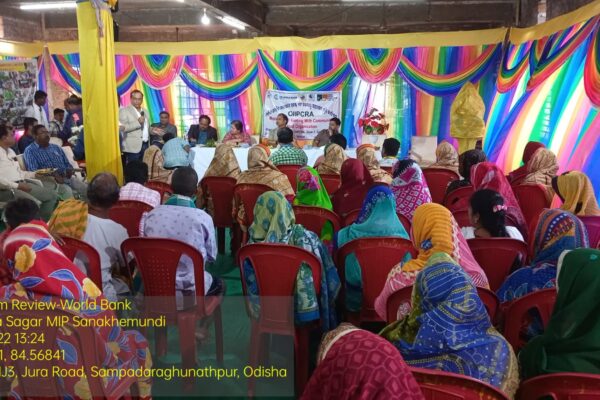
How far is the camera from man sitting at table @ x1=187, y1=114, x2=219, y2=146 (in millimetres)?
8555

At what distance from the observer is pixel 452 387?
1189mm

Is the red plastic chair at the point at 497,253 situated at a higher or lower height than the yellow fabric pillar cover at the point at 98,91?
lower

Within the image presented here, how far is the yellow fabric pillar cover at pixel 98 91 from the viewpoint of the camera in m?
4.55

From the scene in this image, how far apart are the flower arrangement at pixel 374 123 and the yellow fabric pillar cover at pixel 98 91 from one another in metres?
4.55

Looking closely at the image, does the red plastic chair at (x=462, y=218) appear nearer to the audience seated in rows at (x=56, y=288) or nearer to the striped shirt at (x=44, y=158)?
the audience seated in rows at (x=56, y=288)

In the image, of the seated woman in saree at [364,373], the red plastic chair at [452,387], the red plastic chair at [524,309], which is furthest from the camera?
the red plastic chair at [524,309]

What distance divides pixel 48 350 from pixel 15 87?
8.76 meters

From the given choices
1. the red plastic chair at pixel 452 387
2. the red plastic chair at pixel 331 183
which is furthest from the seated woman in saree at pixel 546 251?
the red plastic chair at pixel 331 183

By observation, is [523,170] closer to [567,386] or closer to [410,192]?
[410,192]

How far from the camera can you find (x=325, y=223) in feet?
10.2

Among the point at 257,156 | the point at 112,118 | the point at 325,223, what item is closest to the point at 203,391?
the point at 325,223

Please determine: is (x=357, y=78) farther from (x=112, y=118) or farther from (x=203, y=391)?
(x=203, y=391)

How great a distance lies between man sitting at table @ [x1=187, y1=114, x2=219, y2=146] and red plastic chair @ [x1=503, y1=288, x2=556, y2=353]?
7.13 m

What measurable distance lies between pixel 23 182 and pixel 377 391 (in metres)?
4.92
